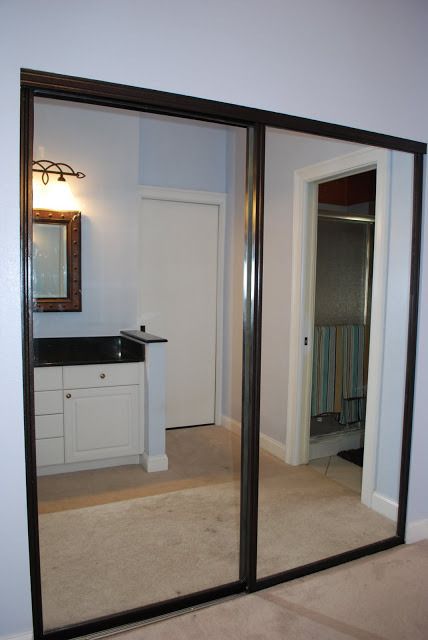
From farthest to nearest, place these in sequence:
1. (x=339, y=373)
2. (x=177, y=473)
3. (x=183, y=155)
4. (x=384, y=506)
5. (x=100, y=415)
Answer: (x=339, y=373) → (x=384, y=506) → (x=177, y=473) → (x=183, y=155) → (x=100, y=415)

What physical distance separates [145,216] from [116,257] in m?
0.27

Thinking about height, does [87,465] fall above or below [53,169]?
below

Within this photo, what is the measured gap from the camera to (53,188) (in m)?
1.82

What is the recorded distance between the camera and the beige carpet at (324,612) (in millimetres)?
1832

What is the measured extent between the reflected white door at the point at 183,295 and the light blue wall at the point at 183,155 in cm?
10

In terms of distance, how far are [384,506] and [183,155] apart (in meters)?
2.12

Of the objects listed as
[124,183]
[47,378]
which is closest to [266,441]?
[47,378]

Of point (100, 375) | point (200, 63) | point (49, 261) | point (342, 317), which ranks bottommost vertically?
point (100, 375)

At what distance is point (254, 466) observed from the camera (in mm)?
2035

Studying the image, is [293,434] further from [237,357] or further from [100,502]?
[100,502]

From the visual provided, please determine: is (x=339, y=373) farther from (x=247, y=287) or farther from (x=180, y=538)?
(x=180, y=538)

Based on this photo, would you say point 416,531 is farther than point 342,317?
No

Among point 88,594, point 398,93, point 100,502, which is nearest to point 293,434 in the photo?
point 100,502

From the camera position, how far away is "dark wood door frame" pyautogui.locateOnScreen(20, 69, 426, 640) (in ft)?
5.25
